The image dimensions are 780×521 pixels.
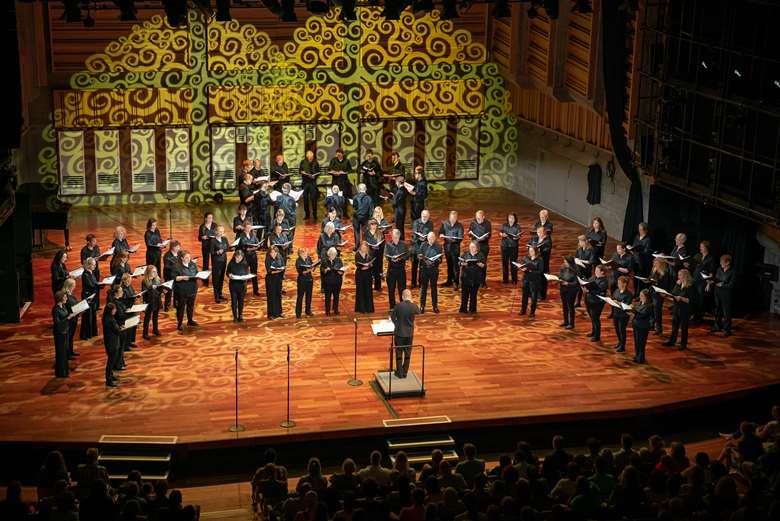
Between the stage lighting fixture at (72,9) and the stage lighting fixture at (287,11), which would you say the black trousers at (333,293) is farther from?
the stage lighting fixture at (72,9)

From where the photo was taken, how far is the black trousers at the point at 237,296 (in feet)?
Result: 55.2

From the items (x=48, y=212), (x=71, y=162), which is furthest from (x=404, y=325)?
(x=71, y=162)

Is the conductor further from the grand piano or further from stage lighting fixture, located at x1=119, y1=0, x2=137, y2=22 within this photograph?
the grand piano

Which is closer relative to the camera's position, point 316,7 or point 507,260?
point 316,7

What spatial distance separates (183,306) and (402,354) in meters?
3.63

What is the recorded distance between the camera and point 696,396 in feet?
47.8

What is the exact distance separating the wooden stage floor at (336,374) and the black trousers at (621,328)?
0.20 m

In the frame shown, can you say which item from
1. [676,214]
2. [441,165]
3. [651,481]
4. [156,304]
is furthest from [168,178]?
[651,481]

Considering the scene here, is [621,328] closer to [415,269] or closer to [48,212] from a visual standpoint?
[415,269]

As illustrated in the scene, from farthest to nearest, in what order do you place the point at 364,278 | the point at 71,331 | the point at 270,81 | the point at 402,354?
the point at 270,81
the point at 364,278
the point at 71,331
the point at 402,354

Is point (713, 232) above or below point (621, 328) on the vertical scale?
above

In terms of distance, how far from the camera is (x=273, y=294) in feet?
56.2

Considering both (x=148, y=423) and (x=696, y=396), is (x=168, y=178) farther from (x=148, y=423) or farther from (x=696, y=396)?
(x=696, y=396)

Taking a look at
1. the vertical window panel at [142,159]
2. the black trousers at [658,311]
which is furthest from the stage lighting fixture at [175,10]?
the vertical window panel at [142,159]
